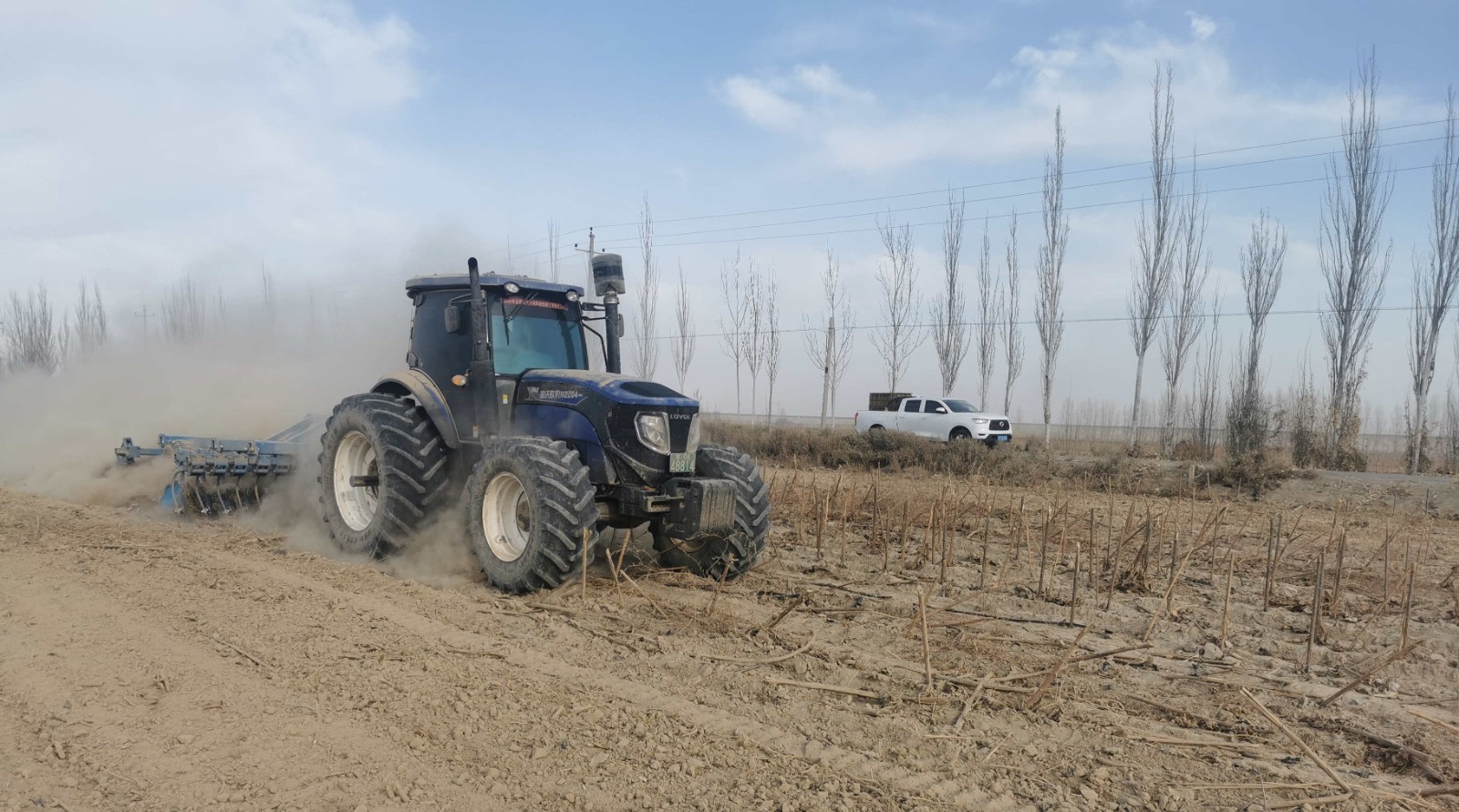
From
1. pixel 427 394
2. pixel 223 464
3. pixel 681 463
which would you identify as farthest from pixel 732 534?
pixel 223 464

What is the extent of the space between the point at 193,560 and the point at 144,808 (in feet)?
14.6

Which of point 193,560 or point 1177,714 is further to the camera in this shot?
point 193,560

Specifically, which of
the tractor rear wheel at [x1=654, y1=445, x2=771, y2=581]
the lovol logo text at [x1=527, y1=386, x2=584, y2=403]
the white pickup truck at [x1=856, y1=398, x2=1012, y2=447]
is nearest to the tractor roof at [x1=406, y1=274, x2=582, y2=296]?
the lovol logo text at [x1=527, y1=386, x2=584, y2=403]

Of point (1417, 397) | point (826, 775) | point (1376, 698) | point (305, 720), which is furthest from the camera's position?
point (1417, 397)

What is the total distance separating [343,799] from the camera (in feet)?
10.7

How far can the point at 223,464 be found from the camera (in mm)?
8922

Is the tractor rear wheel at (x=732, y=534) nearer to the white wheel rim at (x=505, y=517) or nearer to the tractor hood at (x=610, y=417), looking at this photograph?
the tractor hood at (x=610, y=417)

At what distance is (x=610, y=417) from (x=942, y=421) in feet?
61.0

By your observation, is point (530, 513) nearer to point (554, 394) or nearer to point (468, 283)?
point (554, 394)

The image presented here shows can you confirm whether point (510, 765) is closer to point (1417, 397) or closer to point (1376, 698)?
point (1376, 698)

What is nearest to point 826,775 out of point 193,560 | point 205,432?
point 193,560

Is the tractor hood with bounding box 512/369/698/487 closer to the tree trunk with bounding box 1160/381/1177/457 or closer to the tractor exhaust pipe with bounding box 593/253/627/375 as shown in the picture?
the tractor exhaust pipe with bounding box 593/253/627/375

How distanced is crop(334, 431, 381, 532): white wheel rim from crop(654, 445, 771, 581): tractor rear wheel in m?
2.88

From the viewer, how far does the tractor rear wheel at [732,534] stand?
6887 mm
